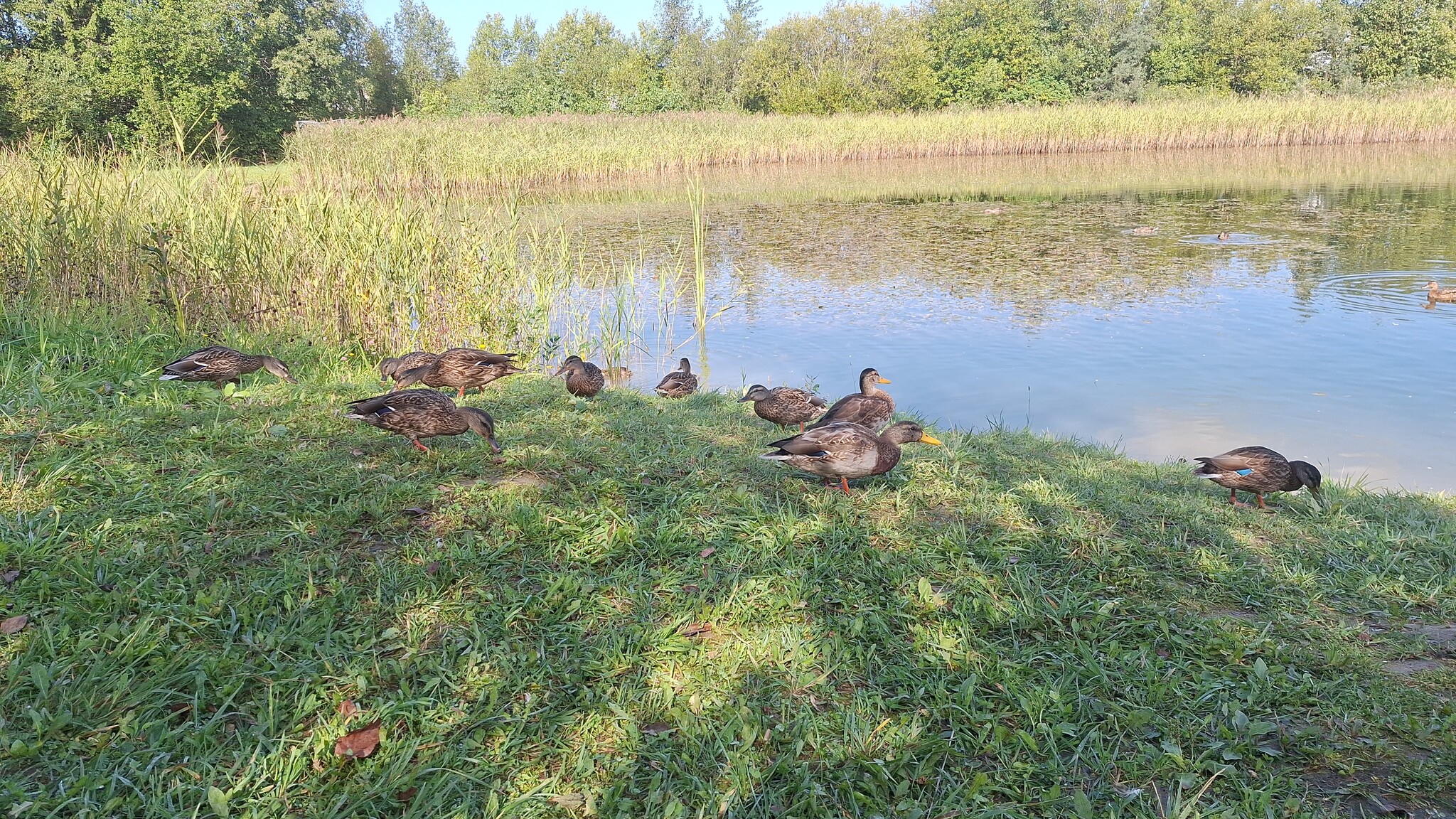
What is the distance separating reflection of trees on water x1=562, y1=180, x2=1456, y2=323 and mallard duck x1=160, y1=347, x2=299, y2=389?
7597mm

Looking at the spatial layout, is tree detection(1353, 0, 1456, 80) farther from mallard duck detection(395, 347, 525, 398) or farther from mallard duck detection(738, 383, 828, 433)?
mallard duck detection(395, 347, 525, 398)

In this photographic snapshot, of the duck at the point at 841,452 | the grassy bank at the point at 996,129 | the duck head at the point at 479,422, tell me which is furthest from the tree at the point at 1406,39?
the duck head at the point at 479,422

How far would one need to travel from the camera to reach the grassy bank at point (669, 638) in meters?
2.53

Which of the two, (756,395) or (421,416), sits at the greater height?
(421,416)

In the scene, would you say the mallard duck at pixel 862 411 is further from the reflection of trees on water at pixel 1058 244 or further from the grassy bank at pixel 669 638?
the reflection of trees on water at pixel 1058 244

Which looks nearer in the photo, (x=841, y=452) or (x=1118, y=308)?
(x=841, y=452)

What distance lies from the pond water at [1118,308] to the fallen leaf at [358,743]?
6.03m

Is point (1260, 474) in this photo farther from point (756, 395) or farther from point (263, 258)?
point (263, 258)

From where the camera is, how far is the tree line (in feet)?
104

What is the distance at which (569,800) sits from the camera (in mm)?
2477

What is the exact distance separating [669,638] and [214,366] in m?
4.48

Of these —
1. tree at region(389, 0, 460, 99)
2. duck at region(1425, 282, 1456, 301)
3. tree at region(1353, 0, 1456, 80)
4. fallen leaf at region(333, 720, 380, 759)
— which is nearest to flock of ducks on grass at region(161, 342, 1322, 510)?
fallen leaf at region(333, 720, 380, 759)

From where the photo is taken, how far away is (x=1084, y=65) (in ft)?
166

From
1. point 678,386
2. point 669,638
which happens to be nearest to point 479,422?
point 669,638
